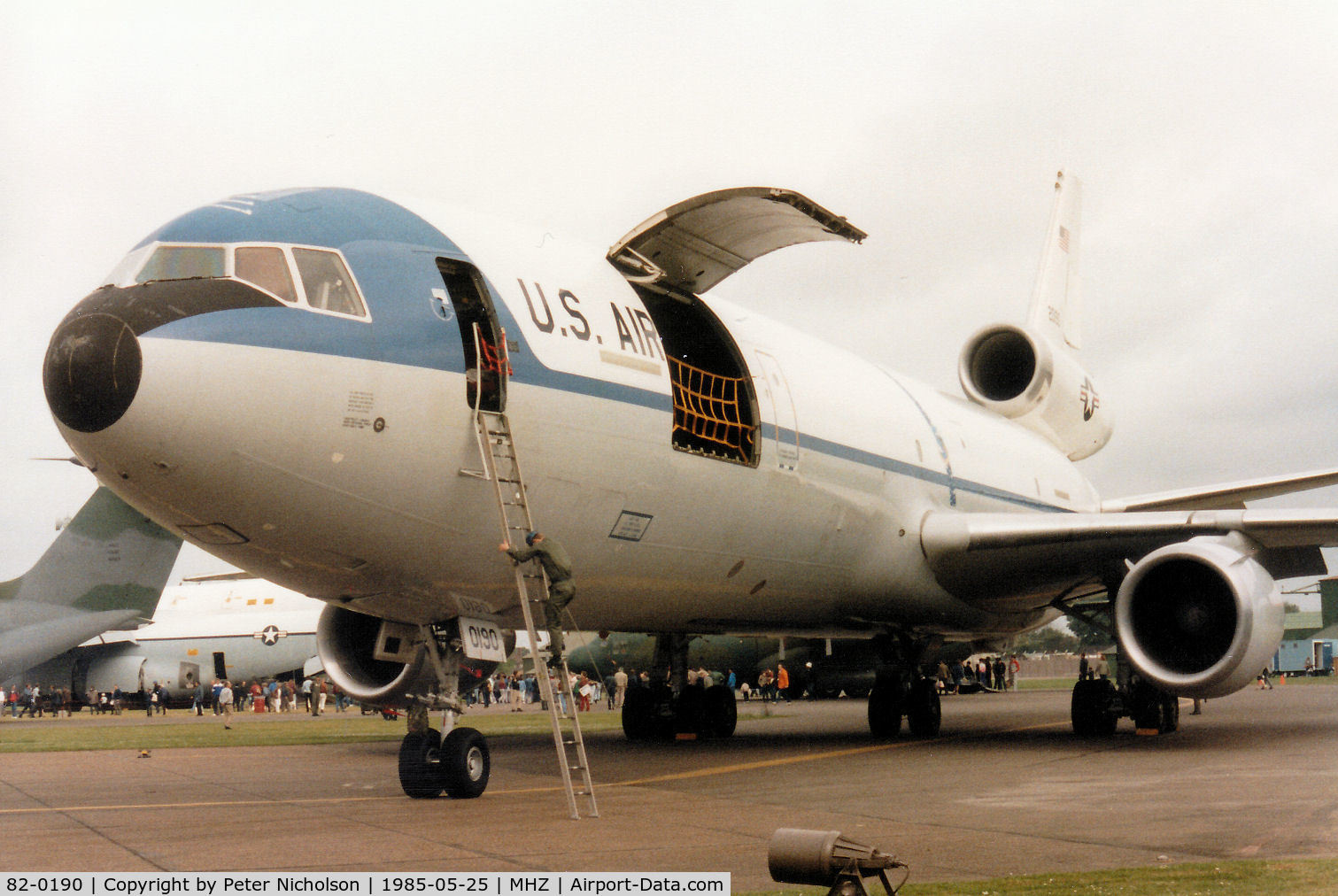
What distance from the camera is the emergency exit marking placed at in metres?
9.91

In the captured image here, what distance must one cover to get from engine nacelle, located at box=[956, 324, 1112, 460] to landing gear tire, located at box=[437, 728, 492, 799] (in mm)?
13009

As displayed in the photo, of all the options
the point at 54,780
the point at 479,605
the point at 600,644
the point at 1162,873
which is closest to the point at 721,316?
the point at 479,605

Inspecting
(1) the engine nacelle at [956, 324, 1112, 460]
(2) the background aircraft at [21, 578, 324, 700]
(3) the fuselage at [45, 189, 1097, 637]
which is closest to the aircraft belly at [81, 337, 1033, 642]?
(3) the fuselage at [45, 189, 1097, 637]

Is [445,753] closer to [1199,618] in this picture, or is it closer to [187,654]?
[1199,618]

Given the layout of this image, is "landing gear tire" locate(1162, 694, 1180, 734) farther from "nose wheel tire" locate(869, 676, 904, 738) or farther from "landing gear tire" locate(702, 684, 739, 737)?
"landing gear tire" locate(702, 684, 739, 737)

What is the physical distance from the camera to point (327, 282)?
8.09 m

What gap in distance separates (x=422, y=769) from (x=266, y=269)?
12.8 feet

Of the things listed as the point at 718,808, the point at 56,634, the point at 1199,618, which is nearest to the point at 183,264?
the point at 718,808

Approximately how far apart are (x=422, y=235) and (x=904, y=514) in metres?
7.60

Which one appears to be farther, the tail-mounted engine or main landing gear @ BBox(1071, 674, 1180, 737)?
main landing gear @ BBox(1071, 674, 1180, 737)

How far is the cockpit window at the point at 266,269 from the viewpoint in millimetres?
7844

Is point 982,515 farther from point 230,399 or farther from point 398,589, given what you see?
point 230,399

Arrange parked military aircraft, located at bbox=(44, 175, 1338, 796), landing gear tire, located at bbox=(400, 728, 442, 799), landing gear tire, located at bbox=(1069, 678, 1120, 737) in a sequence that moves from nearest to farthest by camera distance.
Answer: parked military aircraft, located at bbox=(44, 175, 1338, 796)
landing gear tire, located at bbox=(400, 728, 442, 799)
landing gear tire, located at bbox=(1069, 678, 1120, 737)

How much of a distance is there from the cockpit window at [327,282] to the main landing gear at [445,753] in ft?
9.31
